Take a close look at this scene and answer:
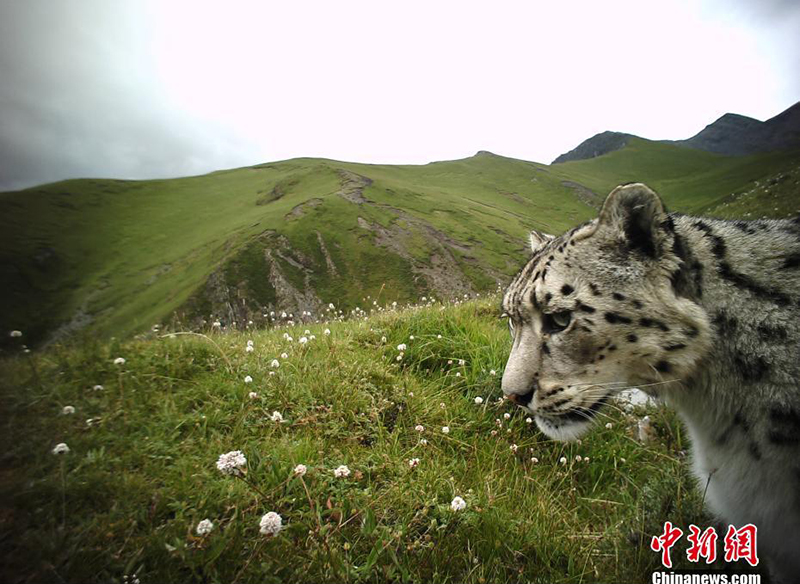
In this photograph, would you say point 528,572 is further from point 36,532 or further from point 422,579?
point 36,532

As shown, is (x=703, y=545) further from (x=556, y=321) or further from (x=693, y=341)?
(x=556, y=321)

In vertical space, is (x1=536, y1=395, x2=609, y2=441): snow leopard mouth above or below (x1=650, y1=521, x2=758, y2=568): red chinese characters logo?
above

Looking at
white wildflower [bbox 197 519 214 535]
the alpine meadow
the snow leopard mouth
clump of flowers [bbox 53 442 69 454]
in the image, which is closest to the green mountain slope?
the alpine meadow

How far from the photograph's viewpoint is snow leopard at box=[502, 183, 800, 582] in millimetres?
3068

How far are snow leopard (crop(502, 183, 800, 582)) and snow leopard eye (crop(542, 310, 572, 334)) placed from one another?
0.04ft

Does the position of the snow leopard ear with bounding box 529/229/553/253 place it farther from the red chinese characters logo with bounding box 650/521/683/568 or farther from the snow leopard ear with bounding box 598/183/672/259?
the red chinese characters logo with bounding box 650/521/683/568

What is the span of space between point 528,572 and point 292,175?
164096 millimetres

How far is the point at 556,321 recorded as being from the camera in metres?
3.85

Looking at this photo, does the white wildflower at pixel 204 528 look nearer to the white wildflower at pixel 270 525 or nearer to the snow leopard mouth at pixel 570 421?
the white wildflower at pixel 270 525

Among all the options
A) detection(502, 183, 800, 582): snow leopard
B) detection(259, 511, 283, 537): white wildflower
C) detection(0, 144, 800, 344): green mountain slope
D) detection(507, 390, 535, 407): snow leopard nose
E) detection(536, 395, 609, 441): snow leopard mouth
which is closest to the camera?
detection(259, 511, 283, 537): white wildflower

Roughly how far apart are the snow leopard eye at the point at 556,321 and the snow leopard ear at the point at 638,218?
868 mm

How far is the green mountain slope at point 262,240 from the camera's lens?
89188mm

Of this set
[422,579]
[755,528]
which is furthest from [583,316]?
[422,579]

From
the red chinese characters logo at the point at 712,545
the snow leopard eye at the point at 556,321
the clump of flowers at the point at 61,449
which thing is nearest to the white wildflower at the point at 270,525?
the clump of flowers at the point at 61,449
